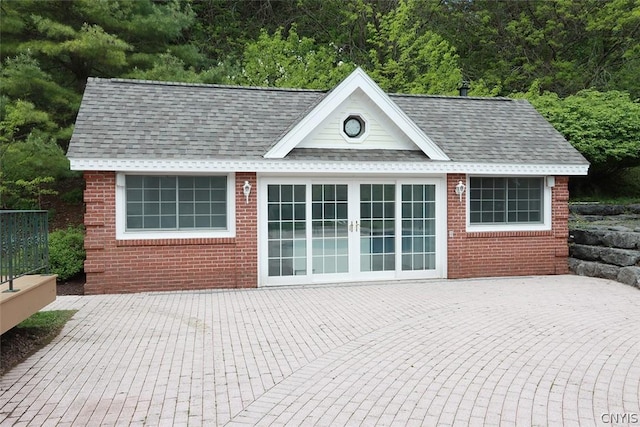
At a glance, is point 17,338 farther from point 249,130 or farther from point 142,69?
point 142,69

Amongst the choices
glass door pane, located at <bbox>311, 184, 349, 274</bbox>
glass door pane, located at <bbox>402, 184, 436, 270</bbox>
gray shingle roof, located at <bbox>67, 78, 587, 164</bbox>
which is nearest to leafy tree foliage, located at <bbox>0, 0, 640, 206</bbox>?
gray shingle roof, located at <bbox>67, 78, 587, 164</bbox>

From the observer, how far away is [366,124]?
11875mm

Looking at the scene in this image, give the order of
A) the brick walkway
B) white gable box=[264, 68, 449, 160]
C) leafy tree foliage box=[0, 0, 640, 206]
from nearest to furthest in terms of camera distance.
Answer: the brick walkway → white gable box=[264, 68, 449, 160] → leafy tree foliage box=[0, 0, 640, 206]

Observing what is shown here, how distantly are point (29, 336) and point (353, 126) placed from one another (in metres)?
7.58

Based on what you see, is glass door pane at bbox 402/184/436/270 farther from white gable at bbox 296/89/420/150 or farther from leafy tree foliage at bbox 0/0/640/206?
leafy tree foliage at bbox 0/0/640/206

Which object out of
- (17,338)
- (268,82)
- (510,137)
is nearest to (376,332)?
(17,338)

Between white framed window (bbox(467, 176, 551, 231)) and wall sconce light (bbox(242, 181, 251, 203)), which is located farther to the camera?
white framed window (bbox(467, 176, 551, 231))

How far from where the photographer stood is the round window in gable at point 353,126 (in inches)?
465

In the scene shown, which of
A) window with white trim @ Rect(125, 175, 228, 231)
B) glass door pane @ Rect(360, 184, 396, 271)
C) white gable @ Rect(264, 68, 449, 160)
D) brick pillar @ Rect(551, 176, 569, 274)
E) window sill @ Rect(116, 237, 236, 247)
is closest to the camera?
window sill @ Rect(116, 237, 236, 247)

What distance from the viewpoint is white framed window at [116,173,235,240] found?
1048cm

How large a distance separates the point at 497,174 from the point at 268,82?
12708 millimetres

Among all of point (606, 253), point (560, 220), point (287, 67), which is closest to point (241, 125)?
point (560, 220)

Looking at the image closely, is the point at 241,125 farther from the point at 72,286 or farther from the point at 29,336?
the point at 29,336

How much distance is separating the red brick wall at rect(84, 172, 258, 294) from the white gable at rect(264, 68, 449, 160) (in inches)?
60.7
